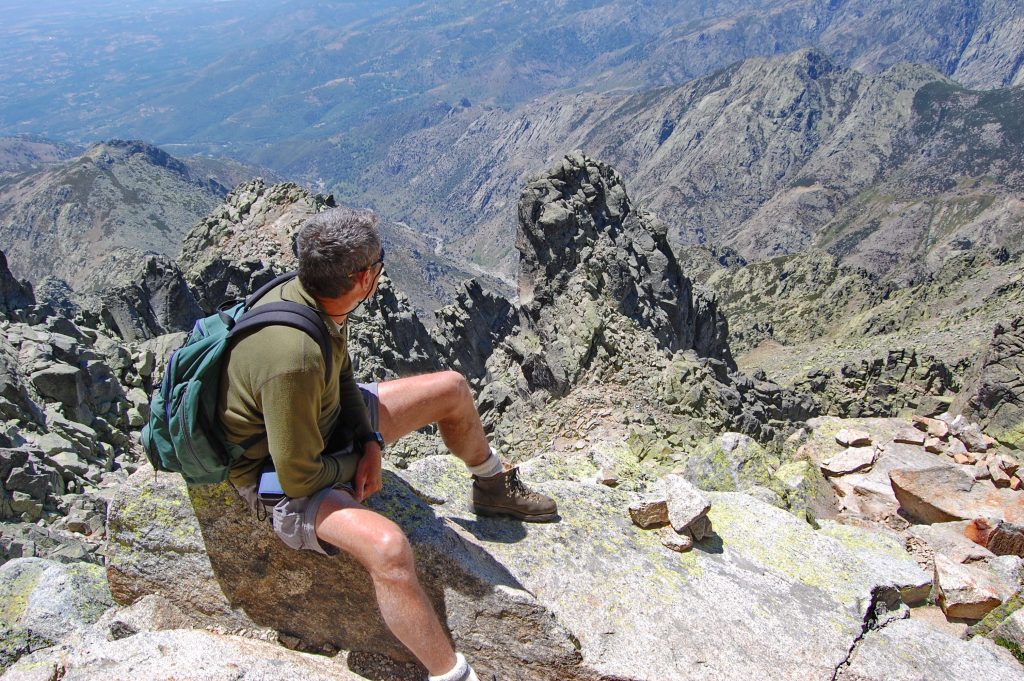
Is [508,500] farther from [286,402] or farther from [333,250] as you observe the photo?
[333,250]

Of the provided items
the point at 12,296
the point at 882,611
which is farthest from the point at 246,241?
the point at 882,611

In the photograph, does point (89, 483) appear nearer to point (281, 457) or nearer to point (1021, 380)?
point (281, 457)

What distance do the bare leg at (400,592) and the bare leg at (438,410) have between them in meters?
1.88

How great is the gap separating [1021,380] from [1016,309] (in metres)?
28.7

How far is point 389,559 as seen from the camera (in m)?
6.53

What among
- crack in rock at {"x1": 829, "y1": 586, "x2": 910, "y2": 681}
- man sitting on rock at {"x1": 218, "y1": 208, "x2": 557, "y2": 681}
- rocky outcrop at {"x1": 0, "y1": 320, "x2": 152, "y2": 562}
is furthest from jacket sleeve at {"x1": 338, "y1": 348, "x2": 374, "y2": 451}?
rocky outcrop at {"x1": 0, "y1": 320, "x2": 152, "y2": 562}

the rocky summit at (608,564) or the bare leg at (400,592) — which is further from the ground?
the bare leg at (400,592)

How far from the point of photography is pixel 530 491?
9.27 m

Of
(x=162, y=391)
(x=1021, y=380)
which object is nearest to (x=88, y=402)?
(x=162, y=391)

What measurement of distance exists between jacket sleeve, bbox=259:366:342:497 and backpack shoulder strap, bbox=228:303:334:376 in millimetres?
328

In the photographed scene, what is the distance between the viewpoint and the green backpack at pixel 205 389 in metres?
6.40

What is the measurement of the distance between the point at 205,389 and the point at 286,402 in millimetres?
869

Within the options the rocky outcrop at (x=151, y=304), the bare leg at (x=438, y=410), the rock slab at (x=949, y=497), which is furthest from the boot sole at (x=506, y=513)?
the rocky outcrop at (x=151, y=304)

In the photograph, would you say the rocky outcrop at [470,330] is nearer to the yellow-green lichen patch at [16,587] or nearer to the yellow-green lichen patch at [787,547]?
the yellow-green lichen patch at [787,547]
